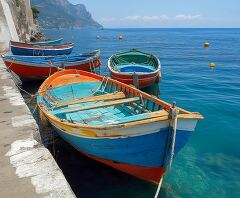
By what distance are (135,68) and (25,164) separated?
13.1 m

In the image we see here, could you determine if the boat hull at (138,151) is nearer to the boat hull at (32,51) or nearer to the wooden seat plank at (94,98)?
the wooden seat plank at (94,98)

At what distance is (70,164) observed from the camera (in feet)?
27.4

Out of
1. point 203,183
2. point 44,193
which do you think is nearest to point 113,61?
point 203,183

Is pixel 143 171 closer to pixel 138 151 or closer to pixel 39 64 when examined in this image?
pixel 138 151

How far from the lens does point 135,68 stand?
17.2 meters

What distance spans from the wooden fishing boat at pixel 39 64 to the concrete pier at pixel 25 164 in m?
9.51

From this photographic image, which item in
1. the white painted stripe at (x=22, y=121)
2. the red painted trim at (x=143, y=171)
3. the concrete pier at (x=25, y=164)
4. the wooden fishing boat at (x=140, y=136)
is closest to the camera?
the concrete pier at (x=25, y=164)

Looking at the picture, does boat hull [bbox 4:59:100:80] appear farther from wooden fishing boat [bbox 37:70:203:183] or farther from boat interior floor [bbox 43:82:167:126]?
wooden fishing boat [bbox 37:70:203:183]

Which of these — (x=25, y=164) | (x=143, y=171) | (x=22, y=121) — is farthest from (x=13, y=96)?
(x=143, y=171)

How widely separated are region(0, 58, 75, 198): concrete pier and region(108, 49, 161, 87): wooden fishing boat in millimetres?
8270

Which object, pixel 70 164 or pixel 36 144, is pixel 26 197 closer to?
pixel 36 144

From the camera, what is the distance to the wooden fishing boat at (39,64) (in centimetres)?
1562

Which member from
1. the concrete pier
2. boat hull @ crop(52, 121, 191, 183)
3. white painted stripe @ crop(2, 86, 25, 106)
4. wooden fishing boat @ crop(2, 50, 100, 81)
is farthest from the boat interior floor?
wooden fishing boat @ crop(2, 50, 100, 81)

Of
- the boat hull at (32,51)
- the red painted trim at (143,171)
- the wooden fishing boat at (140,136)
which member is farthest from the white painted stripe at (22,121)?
the boat hull at (32,51)
